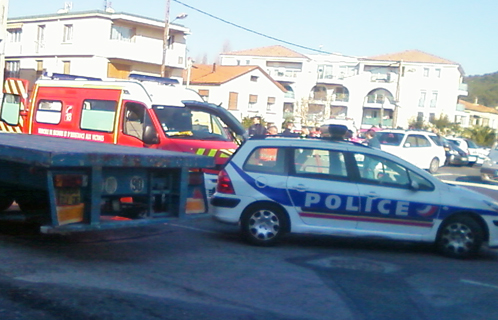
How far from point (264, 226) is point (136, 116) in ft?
14.1

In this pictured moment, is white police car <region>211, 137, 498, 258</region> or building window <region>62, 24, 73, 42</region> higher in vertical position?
building window <region>62, 24, 73, 42</region>

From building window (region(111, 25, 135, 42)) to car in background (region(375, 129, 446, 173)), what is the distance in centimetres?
2257

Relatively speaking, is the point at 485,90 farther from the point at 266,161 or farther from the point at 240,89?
the point at 266,161

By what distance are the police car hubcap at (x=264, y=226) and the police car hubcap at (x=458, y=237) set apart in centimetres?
245

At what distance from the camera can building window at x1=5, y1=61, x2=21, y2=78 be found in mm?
44906

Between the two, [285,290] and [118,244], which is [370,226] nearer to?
[285,290]

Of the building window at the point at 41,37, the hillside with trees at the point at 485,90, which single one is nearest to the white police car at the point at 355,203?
the building window at the point at 41,37

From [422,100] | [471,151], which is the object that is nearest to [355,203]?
[471,151]

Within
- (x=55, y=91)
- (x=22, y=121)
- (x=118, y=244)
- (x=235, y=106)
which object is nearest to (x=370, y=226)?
(x=118, y=244)

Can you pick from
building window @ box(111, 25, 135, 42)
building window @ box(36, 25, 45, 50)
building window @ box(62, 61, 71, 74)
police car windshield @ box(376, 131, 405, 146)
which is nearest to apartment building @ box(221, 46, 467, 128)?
building window @ box(111, 25, 135, 42)

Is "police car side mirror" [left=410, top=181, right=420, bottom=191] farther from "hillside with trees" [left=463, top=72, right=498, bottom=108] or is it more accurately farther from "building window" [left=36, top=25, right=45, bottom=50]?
"hillside with trees" [left=463, top=72, right=498, bottom=108]

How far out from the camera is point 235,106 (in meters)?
57.8

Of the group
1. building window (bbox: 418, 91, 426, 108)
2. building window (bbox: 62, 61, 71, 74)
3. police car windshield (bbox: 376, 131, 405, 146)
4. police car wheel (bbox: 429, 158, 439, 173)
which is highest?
building window (bbox: 418, 91, 426, 108)

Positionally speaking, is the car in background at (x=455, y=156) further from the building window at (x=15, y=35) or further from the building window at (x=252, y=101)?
the building window at (x=15, y=35)
